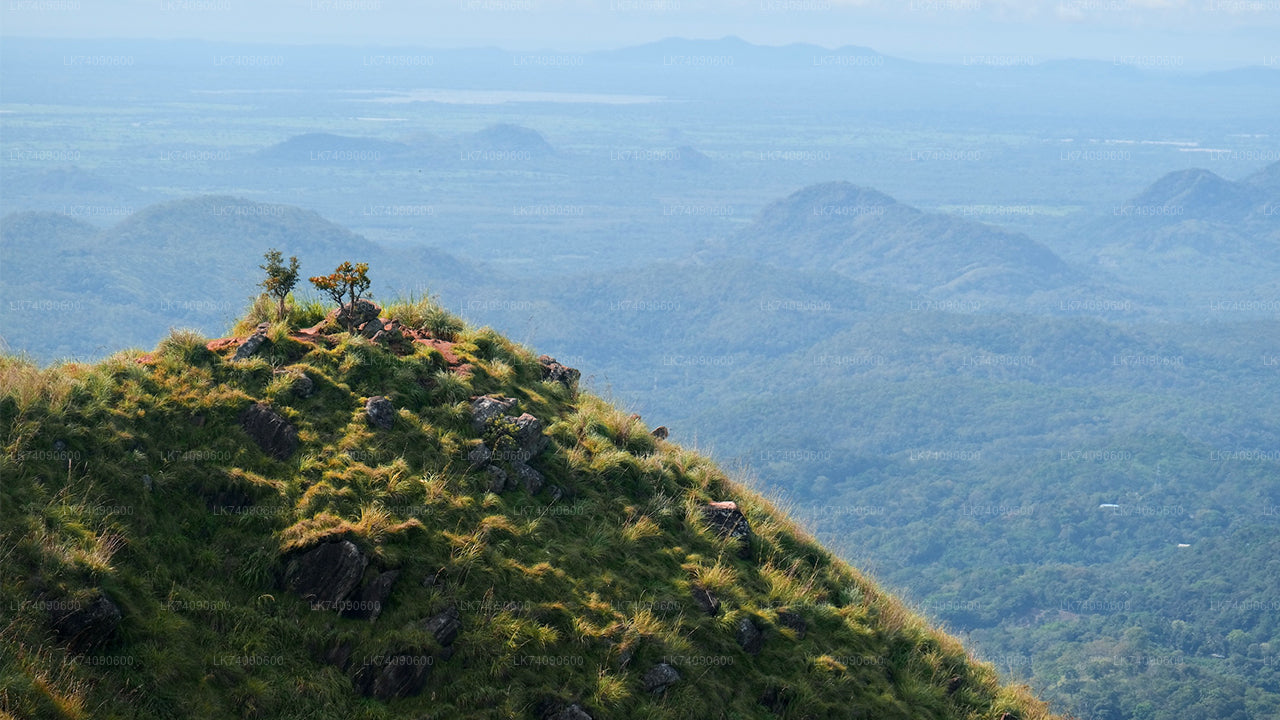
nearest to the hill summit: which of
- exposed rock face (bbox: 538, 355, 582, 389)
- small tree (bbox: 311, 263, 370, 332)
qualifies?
small tree (bbox: 311, 263, 370, 332)

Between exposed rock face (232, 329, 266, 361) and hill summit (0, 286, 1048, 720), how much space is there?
5cm

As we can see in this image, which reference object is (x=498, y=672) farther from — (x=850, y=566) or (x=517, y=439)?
(x=850, y=566)

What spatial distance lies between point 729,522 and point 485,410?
465cm

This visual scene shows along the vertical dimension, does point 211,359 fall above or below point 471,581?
above

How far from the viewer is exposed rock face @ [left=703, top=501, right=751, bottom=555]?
64.2 ft

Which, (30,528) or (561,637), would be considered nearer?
(30,528)

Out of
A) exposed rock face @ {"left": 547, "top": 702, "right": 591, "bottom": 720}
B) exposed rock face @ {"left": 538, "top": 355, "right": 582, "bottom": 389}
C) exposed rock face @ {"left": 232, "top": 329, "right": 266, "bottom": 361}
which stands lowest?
exposed rock face @ {"left": 547, "top": 702, "right": 591, "bottom": 720}

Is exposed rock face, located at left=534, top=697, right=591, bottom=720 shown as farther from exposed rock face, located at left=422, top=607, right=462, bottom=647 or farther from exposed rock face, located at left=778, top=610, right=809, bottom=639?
exposed rock face, located at left=778, top=610, right=809, bottom=639

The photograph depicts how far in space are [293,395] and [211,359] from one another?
1.64 metres

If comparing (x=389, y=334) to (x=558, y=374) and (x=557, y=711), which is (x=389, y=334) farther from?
(x=557, y=711)

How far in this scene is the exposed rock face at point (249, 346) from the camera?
19.0 metres

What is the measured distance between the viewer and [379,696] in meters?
14.5

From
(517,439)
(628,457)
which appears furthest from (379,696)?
(628,457)

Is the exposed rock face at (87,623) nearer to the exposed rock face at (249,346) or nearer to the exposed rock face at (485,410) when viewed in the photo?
the exposed rock face at (249,346)
